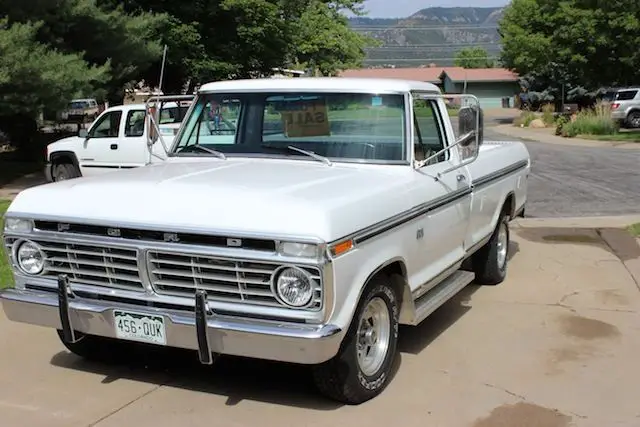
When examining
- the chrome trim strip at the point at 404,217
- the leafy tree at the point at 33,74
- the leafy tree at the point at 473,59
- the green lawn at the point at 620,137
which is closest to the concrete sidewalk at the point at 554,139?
the green lawn at the point at 620,137

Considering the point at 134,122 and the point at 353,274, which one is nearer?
the point at 353,274

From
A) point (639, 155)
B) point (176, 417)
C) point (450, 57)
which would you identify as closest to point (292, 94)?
point (176, 417)

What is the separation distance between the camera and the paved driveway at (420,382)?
4305 millimetres

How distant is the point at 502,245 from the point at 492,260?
1.25ft

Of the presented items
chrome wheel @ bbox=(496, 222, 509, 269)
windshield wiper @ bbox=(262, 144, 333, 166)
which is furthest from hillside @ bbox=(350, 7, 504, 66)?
windshield wiper @ bbox=(262, 144, 333, 166)

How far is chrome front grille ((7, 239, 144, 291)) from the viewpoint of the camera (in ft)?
14.0

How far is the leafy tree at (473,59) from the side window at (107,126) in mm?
86442

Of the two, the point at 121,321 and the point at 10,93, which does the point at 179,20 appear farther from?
the point at 121,321

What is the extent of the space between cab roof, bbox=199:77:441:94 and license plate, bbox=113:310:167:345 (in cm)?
221

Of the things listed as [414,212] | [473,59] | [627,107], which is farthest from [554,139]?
[473,59]

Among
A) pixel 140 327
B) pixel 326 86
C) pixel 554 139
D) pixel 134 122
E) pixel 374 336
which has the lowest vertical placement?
pixel 554 139

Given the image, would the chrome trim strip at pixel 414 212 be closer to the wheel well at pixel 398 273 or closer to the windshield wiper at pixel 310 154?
the wheel well at pixel 398 273

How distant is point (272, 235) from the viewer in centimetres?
383

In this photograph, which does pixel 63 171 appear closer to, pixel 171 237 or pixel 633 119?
pixel 171 237
